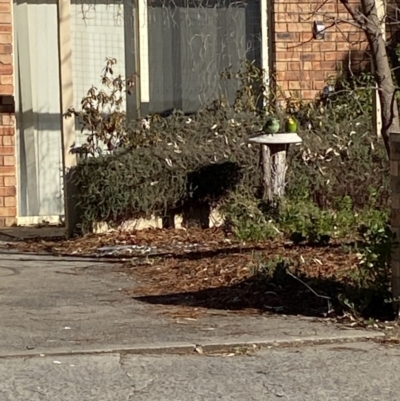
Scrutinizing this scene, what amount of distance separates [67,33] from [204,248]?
261cm

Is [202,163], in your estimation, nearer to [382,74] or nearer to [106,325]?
[382,74]

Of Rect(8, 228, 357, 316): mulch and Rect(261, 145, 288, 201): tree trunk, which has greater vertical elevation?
Rect(261, 145, 288, 201): tree trunk

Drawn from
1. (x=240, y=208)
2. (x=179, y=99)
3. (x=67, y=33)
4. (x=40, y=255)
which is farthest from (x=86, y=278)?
(x=179, y=99)

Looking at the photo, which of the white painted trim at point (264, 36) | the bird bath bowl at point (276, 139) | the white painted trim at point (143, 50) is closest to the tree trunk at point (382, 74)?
the bird bath bowl at point (276, 139)

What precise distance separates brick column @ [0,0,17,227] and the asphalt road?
576 centimetres

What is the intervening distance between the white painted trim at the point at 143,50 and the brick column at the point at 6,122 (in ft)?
4.53

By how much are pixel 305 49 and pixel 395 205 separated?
18.1ft

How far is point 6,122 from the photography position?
39.0 feet

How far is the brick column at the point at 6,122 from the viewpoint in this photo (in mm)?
11836

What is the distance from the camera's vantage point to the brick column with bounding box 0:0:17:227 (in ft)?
38.8

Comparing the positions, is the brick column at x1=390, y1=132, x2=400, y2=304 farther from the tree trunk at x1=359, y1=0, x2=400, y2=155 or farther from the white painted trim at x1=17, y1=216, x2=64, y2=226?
the white painted trim at x1=17, y1=216, x2=64, y2=226

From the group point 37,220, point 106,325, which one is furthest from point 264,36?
point 106,325

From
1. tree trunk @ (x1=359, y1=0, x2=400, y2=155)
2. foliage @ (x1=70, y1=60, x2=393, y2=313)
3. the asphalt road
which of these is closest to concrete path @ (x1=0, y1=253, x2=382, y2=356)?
the asphalt road

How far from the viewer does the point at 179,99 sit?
12.3 metres
